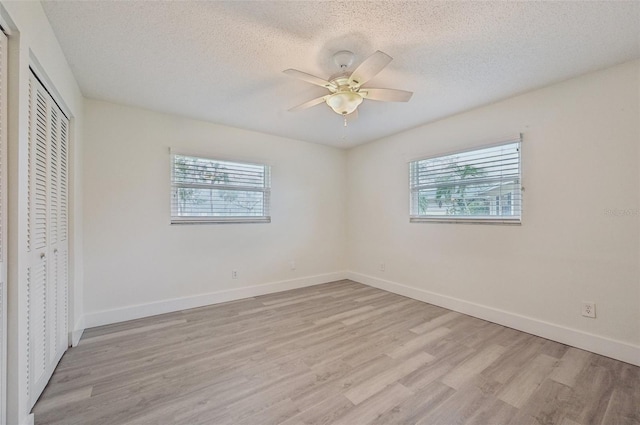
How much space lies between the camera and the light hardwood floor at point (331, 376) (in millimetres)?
1573

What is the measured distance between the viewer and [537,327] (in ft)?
8.46

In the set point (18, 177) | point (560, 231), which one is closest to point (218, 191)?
point (18, 177)

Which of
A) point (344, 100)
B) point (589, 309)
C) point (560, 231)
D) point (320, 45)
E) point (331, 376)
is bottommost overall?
point (331, 376)

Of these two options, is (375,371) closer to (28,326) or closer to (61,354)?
(28,326)

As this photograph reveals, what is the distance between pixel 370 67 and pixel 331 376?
2.17 metres

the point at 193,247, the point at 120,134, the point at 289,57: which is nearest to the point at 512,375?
the point at 289,57

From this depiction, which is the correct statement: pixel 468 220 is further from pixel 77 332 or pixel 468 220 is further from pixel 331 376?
pixel 77 332

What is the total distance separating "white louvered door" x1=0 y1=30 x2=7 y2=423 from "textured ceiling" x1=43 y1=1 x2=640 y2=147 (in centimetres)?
66

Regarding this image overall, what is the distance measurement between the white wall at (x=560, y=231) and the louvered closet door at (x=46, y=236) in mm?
3642

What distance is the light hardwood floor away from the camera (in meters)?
1.57

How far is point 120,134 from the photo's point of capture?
116 inches

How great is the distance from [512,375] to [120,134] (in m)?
4.19

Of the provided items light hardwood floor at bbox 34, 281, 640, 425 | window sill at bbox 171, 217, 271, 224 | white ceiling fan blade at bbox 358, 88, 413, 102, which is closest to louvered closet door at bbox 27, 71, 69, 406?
light hardwood floor at bbox 34, 281, 640, 425

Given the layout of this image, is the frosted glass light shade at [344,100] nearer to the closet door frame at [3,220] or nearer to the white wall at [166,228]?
the closet door frame at [3,220]
